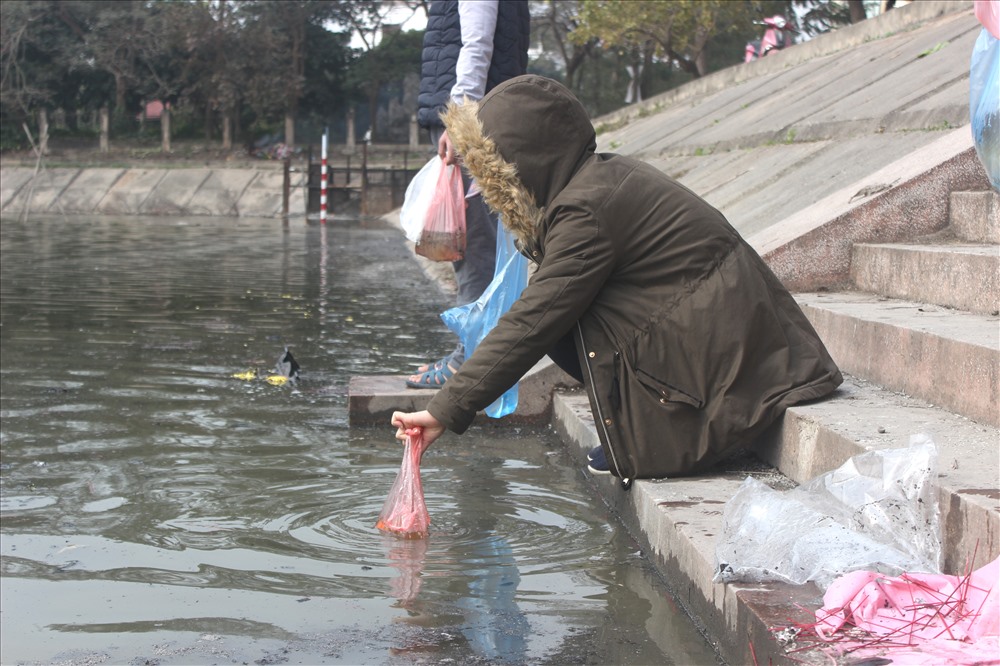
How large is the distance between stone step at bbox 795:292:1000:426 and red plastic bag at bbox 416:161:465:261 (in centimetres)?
142

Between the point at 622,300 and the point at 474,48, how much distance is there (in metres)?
2.14

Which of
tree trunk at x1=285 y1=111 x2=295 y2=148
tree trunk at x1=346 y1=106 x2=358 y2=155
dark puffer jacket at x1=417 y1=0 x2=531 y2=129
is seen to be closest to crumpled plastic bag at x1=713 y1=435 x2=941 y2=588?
dark puffer jacket at x1=417 y1=0 x2=531 y2=129

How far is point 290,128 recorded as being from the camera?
42000 mm

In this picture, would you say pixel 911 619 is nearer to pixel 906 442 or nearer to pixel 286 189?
pixel 906 442

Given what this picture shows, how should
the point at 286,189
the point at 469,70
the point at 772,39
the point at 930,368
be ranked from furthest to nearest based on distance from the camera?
the point at 286,189 → the point at 772,39 → the point at 469,70 → the point at 930,368

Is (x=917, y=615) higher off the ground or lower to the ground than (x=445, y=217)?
lower

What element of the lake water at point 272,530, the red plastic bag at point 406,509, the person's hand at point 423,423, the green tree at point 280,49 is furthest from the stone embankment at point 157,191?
the person's hand at point 423,423

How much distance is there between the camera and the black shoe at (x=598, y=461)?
12.3 ft

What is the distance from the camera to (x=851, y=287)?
16.4 ft

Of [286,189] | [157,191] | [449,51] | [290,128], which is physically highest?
[449,51]

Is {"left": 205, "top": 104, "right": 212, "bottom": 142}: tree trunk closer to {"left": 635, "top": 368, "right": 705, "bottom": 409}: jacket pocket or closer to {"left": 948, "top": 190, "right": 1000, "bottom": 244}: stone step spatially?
{"left": 948, "top": 190, "right": 1000, "bottom": 244}: stone step

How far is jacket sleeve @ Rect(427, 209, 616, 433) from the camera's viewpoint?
3.19 meters

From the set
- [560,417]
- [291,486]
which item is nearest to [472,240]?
[560,417]

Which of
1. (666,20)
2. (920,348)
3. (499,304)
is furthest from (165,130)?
(920,348)
